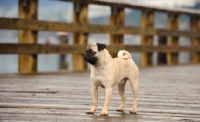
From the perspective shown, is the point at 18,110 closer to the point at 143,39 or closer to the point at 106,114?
the point at 106,114

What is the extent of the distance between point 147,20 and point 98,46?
7015 millimetres

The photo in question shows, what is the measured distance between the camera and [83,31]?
26.9ft

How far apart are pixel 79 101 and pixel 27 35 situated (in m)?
3.44

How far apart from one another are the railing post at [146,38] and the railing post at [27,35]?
3.20 meters

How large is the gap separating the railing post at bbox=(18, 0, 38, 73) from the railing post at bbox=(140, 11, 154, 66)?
320cm

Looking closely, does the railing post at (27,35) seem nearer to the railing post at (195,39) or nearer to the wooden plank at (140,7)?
the wooden plank at (140,7)

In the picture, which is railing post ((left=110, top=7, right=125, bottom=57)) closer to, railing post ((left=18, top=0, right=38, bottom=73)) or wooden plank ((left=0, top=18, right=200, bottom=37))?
wooden plank ((left=0, top=18, right=200, bottom=37))

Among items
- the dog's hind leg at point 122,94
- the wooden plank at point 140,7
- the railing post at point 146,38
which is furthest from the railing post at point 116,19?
the dog's hind leg at point 122,94

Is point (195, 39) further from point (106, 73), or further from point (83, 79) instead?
point (106, 73)

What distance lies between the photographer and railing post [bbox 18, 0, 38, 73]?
7266mm

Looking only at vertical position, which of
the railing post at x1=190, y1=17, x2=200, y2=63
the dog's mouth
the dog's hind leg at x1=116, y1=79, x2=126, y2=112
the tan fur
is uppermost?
the dog's mouth

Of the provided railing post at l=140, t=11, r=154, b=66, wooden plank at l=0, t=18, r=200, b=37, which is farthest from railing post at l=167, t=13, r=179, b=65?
railing post at l=140, t=11, r=154, b=66

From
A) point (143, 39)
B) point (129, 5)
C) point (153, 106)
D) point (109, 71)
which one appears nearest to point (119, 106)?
point (153, 106)

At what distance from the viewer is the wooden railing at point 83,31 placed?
7.18m
